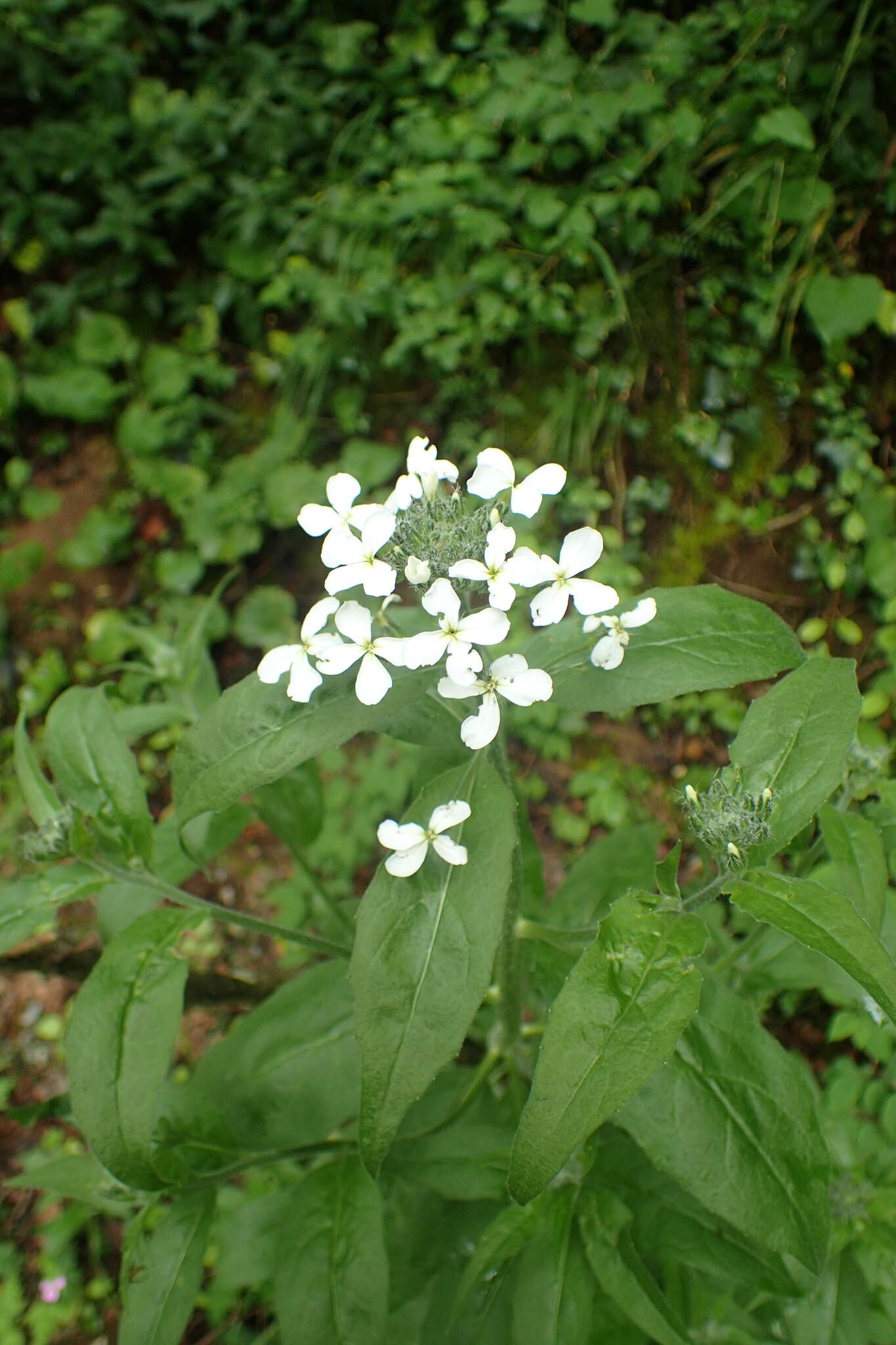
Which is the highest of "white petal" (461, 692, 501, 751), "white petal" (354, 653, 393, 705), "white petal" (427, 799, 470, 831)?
"white petal" (354, 653, 393, 705)

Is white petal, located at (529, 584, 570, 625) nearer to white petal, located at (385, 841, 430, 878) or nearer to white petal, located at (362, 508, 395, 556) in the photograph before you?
white petal, located at (362, 508, 395, 556)

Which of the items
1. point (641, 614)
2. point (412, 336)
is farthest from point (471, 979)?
point (412, 336)

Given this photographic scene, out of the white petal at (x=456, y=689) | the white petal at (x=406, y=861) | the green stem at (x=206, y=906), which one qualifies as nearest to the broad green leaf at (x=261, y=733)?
the white petal at (x=456, y=689)

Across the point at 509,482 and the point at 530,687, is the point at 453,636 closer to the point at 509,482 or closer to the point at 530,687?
the point at 530,687

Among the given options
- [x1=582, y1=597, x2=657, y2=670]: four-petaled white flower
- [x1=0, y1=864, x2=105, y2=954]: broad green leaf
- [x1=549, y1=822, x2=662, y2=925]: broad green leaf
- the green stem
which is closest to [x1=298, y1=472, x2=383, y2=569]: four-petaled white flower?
[x1=582, y1=597, x2=657, y2=670]: four-petaled white flower

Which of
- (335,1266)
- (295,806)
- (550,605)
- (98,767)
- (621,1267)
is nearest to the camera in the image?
(550,605)

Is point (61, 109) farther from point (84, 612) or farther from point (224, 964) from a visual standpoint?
point (224, 964)
